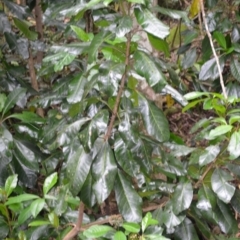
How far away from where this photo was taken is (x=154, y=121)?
125 centimetres

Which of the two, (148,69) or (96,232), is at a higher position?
(148,69)

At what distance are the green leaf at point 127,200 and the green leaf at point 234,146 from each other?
1.05ft

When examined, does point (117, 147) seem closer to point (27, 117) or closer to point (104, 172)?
point (104, 172)

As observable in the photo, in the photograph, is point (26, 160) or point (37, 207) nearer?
point (37, 207)

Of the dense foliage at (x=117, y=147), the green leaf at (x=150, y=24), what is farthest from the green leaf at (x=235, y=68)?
the green leaf at (x=150, y=24)

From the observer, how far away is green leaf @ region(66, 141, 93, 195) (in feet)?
4.11

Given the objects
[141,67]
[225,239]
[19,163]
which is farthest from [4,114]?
[225,239]

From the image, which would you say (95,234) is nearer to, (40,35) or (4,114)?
(4,114)

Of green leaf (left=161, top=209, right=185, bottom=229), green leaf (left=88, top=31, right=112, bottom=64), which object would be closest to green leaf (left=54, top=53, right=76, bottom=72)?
green leaf (left=88, top=31, right=112, bottom=64)

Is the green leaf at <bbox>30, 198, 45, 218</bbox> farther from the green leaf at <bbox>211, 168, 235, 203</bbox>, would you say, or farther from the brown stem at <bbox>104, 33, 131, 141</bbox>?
the green leaf at <bbox>211, 168, 235, 203</bbox>

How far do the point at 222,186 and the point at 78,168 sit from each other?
0.47 metres

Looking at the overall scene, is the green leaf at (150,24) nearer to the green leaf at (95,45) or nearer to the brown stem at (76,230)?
the green leaf at (95,45)

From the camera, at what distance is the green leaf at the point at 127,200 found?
1263 mm

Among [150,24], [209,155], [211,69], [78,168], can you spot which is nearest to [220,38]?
[211,69]
